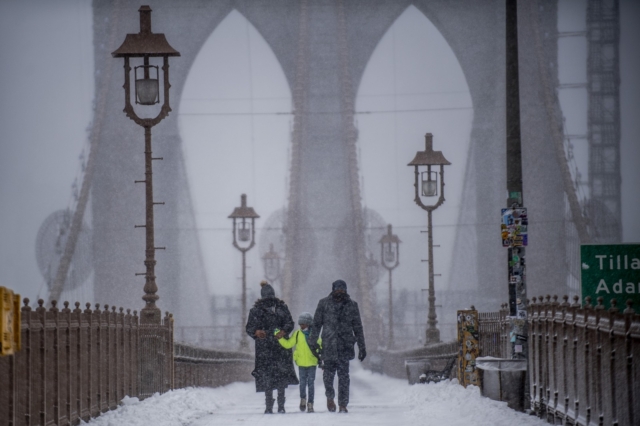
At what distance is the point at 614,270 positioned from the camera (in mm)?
9789

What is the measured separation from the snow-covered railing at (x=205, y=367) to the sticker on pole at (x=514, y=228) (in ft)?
19.3

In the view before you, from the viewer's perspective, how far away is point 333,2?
219 ft

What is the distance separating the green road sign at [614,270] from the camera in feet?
32.0

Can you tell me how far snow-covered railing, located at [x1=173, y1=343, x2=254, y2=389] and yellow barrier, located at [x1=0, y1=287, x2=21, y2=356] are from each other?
9.85m

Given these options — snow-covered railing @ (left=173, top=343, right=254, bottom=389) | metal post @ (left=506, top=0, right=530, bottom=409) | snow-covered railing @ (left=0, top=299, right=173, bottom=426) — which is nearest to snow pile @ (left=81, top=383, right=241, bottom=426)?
snow-covered railing @ (left=0, top=299, right=173, bottom=426)

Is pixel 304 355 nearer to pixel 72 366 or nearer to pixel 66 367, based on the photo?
pixel 72 366

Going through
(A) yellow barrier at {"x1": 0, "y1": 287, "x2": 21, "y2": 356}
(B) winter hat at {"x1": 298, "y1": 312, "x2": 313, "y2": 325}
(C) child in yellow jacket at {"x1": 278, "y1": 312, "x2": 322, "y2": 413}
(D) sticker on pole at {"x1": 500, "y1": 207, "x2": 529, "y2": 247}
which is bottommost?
(C) child in yellow jacket at {"x1": 278, "y1": 312, "x2": 322, "y2": 413}

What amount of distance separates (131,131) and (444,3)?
18.3 meters

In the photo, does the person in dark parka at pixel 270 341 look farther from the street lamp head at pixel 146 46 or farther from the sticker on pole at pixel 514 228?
the street lamp head at pixel 146 46

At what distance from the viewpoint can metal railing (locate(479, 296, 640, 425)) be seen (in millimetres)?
7758

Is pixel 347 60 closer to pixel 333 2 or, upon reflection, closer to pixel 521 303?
pixel 333 2

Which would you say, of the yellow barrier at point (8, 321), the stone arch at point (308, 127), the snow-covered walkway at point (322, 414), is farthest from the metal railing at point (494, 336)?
the stone arch at point (308, 127)

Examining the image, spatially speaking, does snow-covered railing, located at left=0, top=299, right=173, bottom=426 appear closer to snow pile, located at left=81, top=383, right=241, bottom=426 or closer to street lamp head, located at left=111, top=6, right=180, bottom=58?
snow pile, located at left=81, top=383, right=241, bottom=426

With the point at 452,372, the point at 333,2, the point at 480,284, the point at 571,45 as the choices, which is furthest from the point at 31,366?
the point at 333,2
